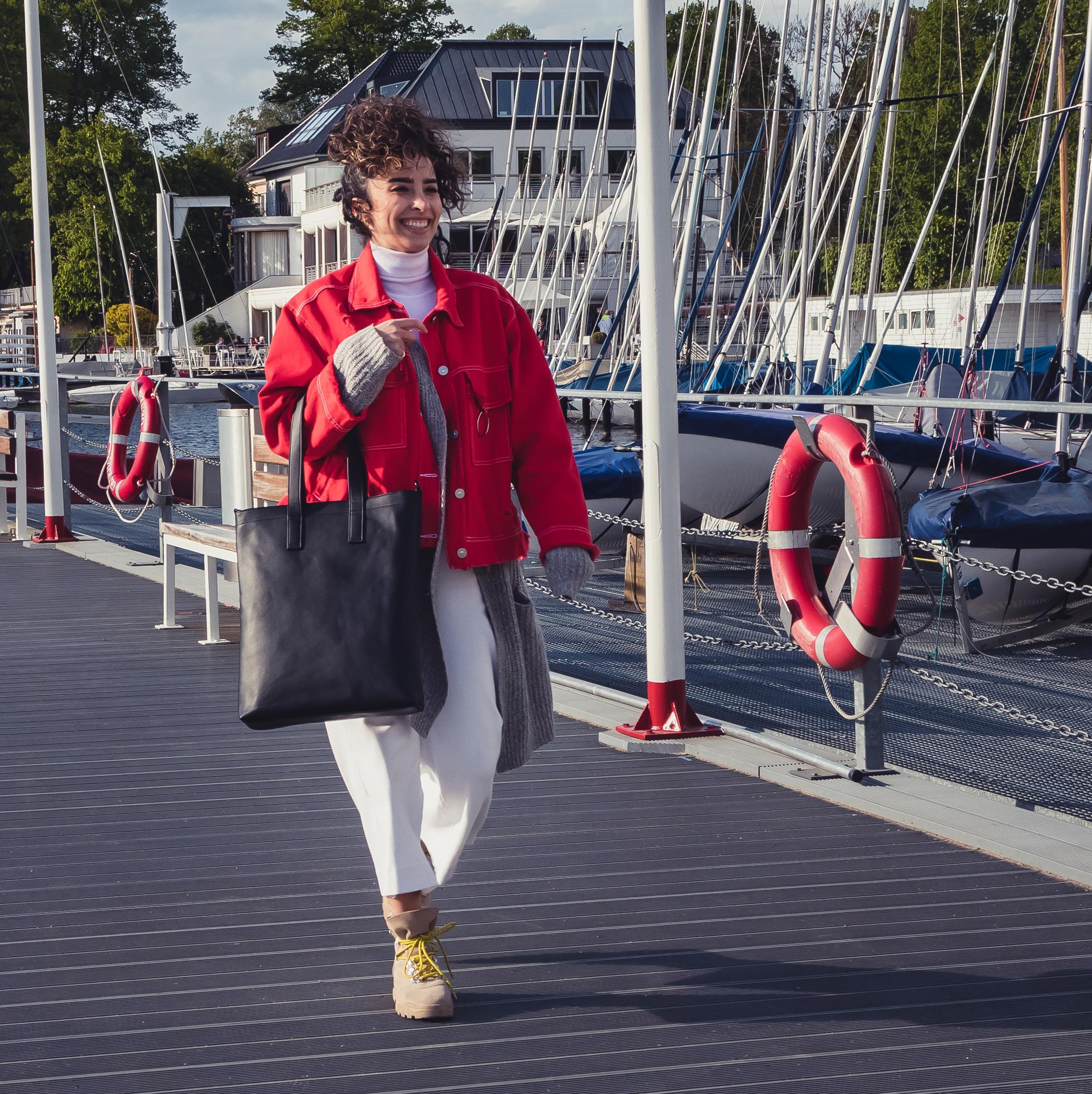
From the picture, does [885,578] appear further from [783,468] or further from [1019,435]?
[1019,435]

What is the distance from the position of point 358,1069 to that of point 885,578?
209cm

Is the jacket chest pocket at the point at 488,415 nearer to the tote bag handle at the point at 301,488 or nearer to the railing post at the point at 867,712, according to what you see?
Answer: the tote bag handle at the point at 301,488

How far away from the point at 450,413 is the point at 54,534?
9223 mm

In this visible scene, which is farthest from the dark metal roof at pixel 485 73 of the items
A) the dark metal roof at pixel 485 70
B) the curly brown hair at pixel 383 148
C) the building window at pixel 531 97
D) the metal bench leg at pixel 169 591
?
the curly brown hair at pixel 383 148

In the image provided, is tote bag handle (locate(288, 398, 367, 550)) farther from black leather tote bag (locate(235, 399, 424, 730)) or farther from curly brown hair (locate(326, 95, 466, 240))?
curly brown hair (locate(326, 95, 466, 240))

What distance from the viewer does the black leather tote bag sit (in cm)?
288

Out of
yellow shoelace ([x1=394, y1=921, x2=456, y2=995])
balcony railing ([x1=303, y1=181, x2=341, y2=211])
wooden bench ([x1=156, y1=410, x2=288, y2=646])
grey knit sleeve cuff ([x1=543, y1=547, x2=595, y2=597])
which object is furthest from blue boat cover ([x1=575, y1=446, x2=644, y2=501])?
balcony railing ([x1=303, y1=181, x2=341, y2=211])

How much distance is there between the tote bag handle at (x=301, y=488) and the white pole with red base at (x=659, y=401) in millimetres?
2124

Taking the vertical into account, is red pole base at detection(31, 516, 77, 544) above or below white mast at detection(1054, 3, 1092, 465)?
below

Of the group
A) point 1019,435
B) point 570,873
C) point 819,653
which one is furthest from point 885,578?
point 1019,435

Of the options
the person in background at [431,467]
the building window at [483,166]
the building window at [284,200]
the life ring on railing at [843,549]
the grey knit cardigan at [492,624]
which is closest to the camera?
the grey knit cardigan at [492,624]

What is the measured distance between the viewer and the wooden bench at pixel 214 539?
702 centimetres

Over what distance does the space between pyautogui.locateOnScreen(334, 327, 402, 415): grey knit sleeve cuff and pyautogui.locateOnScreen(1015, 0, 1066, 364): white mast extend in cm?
1098

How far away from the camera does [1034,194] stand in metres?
12.7
